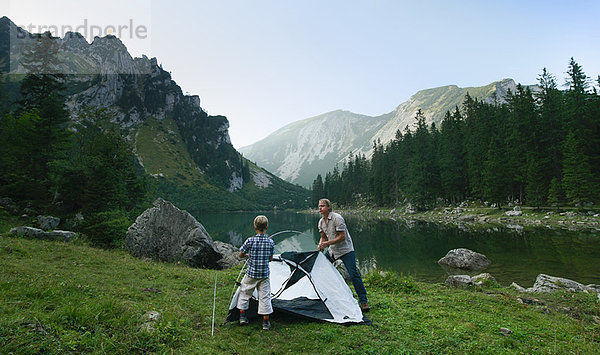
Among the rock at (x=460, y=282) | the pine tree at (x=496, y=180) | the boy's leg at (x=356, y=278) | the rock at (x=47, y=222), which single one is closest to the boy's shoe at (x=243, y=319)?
the boy's leg at (x=356, y=278)

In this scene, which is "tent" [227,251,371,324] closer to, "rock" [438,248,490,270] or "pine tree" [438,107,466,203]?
"rock" [438,248,490,270]

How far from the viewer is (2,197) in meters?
18.2

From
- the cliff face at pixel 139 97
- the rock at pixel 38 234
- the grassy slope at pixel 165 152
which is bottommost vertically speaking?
the rock at pixel 38 234

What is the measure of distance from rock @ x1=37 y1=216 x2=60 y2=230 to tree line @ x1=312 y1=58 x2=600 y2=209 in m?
48.4

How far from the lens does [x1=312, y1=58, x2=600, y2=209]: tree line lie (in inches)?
1298

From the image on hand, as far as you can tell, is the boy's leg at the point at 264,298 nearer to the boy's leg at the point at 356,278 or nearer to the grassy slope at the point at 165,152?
the boy's leg at the point at 356,278

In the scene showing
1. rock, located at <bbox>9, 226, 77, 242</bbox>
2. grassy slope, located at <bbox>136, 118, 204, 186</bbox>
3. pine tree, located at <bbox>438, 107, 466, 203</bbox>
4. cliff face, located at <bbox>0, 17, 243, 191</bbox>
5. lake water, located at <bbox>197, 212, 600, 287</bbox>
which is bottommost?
lake water, located at <bbox>197, 212, 600, 287</bbox>

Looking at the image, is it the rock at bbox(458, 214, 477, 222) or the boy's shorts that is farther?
the rock at bbox(458, 214, 477, 222)

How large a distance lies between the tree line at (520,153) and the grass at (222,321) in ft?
111

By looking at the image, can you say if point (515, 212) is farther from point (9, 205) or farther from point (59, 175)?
point (9, 205)

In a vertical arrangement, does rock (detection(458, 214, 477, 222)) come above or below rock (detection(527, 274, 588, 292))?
below

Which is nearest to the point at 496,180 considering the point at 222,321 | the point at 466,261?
the point at 466,261

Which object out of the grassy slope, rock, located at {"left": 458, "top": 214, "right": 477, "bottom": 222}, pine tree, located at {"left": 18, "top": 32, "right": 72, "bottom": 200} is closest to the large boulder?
pine tree, located at {"left": 18, "top": 32, "right": 72, "bottom": 200}

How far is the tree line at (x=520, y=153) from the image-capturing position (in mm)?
32969
